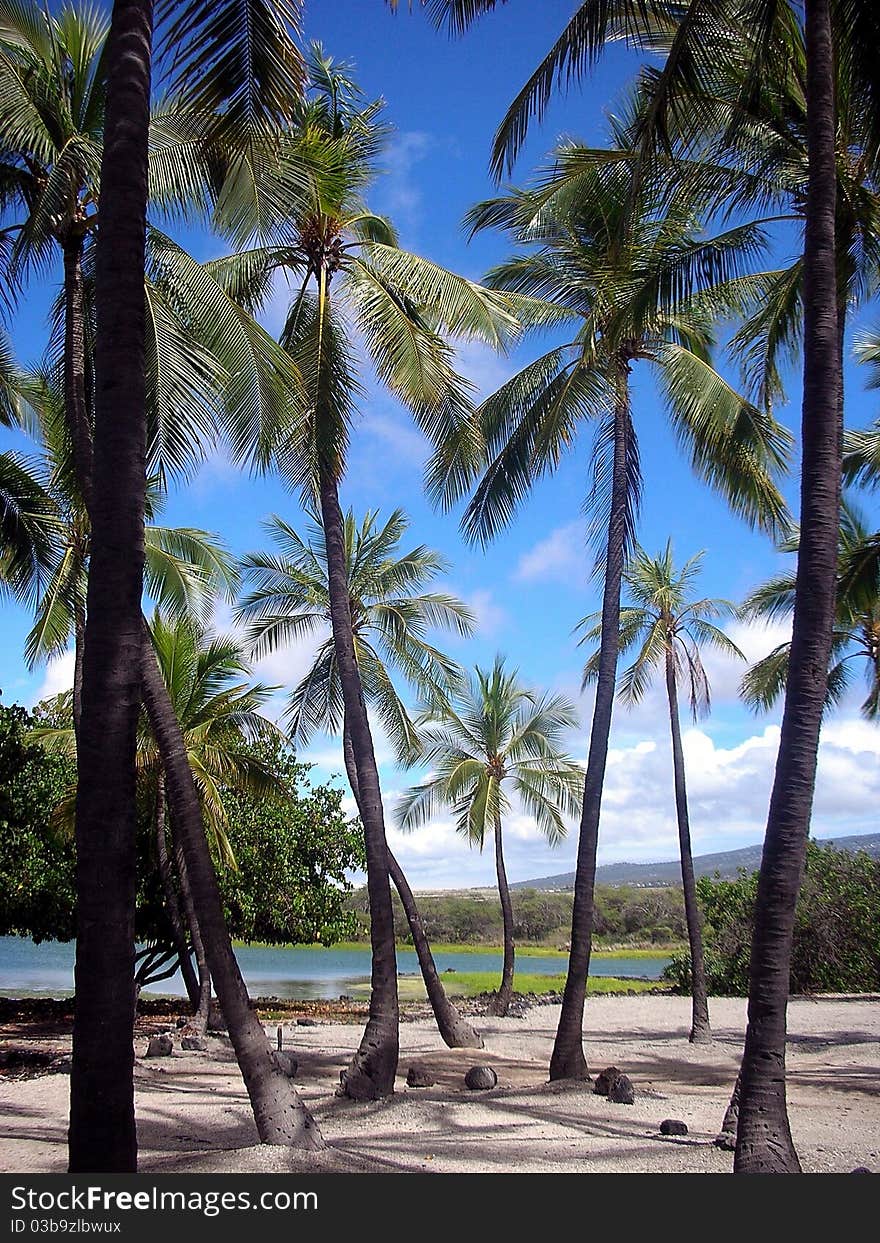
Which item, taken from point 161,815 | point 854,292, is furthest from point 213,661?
point 854,292

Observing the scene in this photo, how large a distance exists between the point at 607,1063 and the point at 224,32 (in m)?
13.9

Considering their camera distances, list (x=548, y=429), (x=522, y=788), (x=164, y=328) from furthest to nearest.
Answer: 1. (x=522, y=788)
2. (x=548, y=429)
3. (x=164, y=328)

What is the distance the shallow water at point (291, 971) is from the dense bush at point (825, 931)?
41.5 feet

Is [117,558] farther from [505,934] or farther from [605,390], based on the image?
[505,934]

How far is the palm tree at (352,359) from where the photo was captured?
35.6 ft

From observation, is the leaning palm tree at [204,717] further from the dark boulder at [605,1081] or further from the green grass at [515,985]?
the green grass at [515,985]

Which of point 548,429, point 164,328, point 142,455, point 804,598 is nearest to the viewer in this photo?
point 142,455

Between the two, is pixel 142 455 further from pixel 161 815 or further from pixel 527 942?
pixel 527 942

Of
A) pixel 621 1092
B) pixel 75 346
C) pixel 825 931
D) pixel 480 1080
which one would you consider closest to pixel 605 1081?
pixel 621 1092

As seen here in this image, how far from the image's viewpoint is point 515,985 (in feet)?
124

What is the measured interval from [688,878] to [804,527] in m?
12.7

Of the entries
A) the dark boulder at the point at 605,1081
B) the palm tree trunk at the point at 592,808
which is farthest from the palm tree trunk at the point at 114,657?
the palm tree trunk at the point at 592,808

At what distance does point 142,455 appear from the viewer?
16.8 feet

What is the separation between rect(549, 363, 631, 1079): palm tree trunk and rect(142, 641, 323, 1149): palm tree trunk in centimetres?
483
